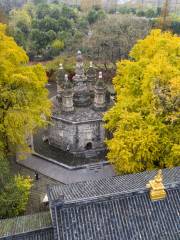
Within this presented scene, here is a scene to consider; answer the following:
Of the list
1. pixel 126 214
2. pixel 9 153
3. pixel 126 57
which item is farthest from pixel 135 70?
pixel 126 57

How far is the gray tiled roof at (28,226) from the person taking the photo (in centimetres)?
1728

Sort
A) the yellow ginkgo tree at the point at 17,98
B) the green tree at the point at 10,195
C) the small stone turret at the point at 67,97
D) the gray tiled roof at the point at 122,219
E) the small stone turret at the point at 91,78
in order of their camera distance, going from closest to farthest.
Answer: the gray tiled roof at the point at 122,219 → the green tree at the point at 10,195 → the yellow ginkgo tree at the point at 17,98 → the small stone turret at the point at 67,97 → the small stone turret at the point at 91,78

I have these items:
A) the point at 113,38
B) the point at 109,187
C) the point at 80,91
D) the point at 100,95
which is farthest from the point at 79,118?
the point at 113,38

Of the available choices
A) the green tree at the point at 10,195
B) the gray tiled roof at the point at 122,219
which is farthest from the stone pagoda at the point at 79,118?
the gray tiled roof at the point at 122,219

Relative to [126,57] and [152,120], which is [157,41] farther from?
[126,57]

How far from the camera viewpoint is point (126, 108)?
2639 cm

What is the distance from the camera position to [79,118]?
105 feet

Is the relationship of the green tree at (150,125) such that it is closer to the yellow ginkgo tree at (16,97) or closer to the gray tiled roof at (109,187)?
the gray tiled roof at (109,187)

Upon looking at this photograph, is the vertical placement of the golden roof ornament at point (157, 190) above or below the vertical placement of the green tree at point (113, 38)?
below

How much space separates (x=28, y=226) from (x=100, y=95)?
1725 centimetres

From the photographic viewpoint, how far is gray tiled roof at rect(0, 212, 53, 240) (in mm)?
17281

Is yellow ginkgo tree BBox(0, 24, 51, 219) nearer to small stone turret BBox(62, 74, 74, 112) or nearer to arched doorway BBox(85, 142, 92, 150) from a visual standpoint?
small stone turret BBox(62, 74, 74, 112)

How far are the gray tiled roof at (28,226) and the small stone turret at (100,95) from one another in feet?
51.0

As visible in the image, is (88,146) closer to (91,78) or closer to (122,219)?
(91,78)
